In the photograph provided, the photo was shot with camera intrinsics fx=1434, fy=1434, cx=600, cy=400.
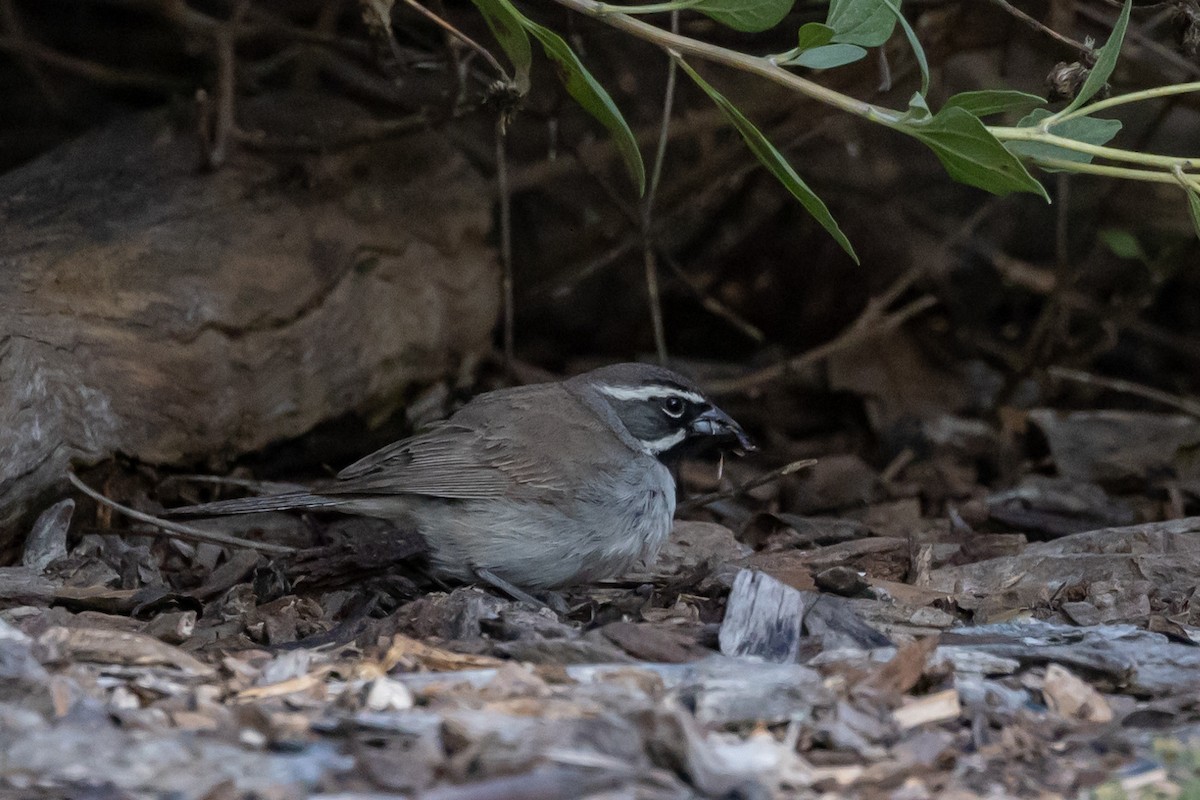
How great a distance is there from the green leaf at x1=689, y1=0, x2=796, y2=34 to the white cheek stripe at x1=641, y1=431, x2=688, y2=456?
7.44ft

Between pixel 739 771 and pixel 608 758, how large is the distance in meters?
0.36

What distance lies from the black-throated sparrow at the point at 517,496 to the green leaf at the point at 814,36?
83.2 inches

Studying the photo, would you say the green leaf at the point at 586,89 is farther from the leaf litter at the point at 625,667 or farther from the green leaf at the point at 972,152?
the leaf litter at the point at 625,667

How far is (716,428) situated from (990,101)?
228 cm

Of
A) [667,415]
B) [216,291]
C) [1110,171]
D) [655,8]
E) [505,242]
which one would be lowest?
[667,415]

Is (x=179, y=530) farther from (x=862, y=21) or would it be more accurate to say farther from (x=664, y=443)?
(x=862, y=21)

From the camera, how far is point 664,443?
6.83 m

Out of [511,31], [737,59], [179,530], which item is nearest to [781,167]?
[737,59]

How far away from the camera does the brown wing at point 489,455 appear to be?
620cm

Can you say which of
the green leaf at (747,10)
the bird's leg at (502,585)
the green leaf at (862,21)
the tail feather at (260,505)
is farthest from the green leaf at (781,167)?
the tail feather at (260,505)

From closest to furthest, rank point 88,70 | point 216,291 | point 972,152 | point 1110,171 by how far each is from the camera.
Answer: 1. point 972,152
2. point 1110,171
3. point 216,291
4. point 88,70

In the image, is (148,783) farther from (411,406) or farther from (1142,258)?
(1142,258)

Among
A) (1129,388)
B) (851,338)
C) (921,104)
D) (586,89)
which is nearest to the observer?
(921,104)

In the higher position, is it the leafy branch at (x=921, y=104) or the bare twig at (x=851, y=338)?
the leafy branch at (x=921, y=104)
